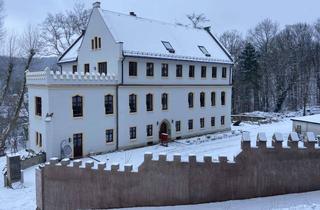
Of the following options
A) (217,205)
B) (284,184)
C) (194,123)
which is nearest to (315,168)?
(284,184)

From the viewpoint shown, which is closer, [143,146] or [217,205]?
[217,205]

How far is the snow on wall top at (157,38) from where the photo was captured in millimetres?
24703

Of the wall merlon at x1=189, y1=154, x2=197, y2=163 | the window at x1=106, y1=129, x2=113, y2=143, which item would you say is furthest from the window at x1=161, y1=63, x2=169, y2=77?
the wall merlon at x1=189, y1=154, x2=197, y2=163

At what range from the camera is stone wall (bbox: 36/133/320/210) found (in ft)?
30.2

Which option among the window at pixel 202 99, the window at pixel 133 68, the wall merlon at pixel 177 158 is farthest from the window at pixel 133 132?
the wall merlon at pixel 177 158

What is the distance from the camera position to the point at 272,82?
52094 mm

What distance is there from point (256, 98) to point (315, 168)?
44089 mm

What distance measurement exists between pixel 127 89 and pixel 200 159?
15212 mm

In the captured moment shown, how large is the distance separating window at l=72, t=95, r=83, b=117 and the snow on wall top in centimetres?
489

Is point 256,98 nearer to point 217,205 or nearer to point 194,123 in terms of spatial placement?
point 194,123

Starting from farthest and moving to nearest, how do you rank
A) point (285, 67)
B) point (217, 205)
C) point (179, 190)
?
point (285, 67), point (179, 190), point (217, 205)

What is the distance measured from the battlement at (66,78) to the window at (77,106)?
106 centimetres

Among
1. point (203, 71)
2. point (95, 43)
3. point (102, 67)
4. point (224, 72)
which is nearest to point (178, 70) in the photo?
point (203, 71)

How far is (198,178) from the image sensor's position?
9.68 metres
